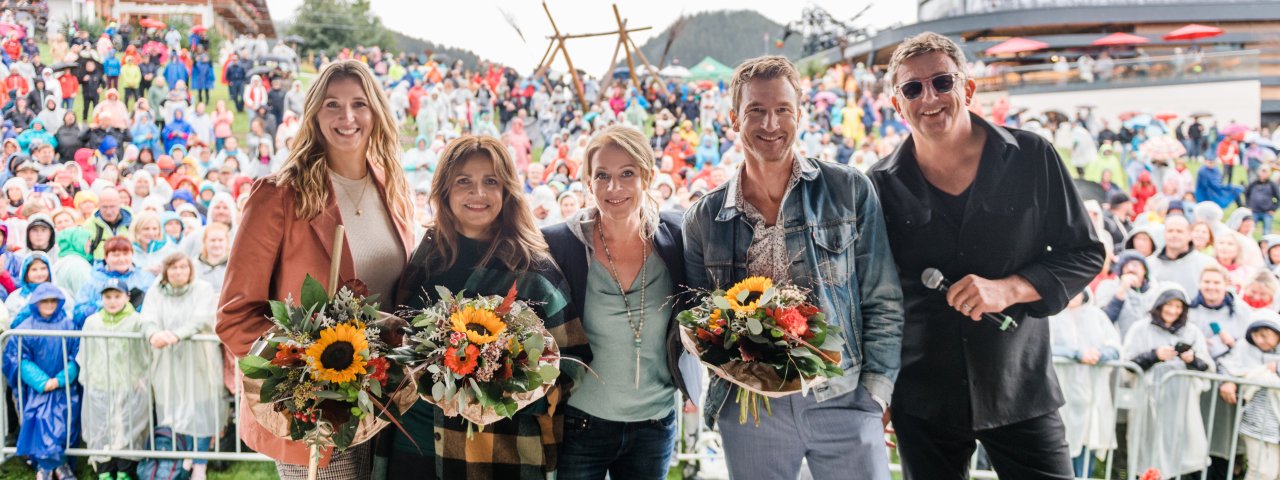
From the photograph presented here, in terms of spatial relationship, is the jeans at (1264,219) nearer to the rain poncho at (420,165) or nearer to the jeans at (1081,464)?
the jeans at (1081,464)

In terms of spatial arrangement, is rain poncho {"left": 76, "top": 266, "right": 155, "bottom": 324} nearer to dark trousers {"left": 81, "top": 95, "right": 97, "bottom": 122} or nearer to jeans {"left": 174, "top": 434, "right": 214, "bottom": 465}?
jeans {"left": 174, "top": 434, "right": 214, "bottom": 465}

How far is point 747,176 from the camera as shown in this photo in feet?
8.21

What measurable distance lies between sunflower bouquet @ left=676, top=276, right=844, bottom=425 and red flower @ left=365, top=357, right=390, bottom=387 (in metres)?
0.77

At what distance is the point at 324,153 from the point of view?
2523 millimetres

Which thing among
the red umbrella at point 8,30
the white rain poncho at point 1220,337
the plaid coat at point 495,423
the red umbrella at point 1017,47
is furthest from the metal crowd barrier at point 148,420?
the red umbrella at point 1017,47

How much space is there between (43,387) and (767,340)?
450 cm

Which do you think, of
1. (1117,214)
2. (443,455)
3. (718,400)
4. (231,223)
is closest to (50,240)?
(231,223)

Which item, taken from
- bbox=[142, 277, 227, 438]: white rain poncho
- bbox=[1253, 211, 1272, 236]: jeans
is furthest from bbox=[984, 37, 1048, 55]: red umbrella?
bbox=[142, 277, 227, 438]: white rain poncho

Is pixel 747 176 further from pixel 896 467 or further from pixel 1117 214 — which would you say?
pixel 1117 214

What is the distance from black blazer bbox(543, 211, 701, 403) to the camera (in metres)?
2.46

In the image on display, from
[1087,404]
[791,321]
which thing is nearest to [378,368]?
[791,321]

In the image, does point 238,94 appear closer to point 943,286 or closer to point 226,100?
point 226,100

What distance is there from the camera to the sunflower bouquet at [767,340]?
2.07 metres

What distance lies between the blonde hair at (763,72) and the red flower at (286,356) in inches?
52.7
